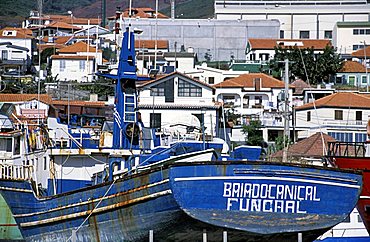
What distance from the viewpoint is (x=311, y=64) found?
66.6 metres

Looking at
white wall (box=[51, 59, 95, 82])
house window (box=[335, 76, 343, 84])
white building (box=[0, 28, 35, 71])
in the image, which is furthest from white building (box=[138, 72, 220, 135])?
white building (box=[0, 28, 35, 71])

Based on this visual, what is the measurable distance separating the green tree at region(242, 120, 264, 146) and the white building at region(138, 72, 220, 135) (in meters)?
3.80

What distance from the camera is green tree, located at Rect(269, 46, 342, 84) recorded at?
6594 cm

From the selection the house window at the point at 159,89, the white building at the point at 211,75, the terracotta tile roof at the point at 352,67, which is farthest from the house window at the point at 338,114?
the terracotta tile roof at the point at 352,67

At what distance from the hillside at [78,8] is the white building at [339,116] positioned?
7760 centimetres

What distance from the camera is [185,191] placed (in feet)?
66.7

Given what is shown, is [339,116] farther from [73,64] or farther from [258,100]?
[73,64]

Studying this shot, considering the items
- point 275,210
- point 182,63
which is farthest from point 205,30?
point 275,210

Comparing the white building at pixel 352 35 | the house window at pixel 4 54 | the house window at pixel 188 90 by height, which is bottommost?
the house window at pixel 188 90

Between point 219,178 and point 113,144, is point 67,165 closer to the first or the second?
point 113,144

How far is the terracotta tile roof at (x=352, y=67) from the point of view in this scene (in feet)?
231

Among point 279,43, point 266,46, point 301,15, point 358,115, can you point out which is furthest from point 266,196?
point 301,15

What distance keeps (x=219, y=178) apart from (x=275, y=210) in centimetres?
153

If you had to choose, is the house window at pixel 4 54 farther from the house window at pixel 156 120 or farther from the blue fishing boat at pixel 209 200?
the blue fishing boat at pixel 209 200
